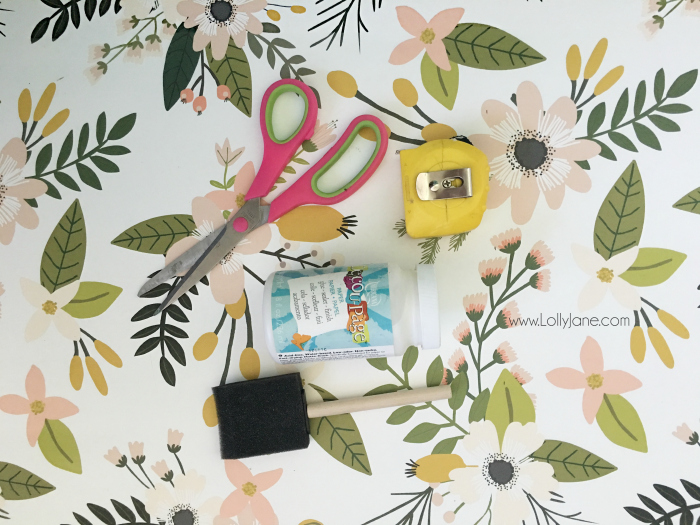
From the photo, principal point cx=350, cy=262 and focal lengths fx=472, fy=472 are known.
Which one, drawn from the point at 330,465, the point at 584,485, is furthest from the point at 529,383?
the point at 330,465

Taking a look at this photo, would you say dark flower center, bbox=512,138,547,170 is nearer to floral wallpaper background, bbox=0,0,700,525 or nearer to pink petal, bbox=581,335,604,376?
floral wallpaper background, bbox=0,0,700,525

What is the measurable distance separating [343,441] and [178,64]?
51 cm

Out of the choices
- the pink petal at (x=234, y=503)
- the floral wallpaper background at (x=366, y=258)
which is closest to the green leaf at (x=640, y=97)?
the floral wallpaper background at (x=366, y=258)

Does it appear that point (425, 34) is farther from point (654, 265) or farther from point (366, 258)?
point (654, 265)

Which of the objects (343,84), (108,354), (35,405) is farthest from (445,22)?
(35,405)

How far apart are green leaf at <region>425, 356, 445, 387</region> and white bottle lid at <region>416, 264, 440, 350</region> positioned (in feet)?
0.24

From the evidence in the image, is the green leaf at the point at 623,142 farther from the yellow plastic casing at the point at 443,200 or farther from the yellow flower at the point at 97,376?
the yellow flower at the point at 97,376

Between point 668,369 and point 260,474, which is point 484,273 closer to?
point 668,369

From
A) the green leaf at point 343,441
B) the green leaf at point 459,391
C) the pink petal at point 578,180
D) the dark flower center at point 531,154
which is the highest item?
the dark flower center at point 531,154

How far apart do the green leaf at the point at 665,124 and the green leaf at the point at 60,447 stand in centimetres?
81

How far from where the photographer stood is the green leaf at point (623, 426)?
0.55 metres

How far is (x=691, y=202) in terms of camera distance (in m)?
0.55

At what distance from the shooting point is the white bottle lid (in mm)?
492

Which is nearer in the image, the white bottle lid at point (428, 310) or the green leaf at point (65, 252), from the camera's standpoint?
the white bottle lid at point (428, 310)
